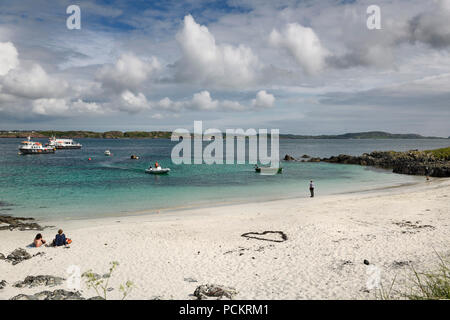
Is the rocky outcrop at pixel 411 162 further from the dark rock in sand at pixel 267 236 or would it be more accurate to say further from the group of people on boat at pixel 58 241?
the group of people on boat at pixel 58 241

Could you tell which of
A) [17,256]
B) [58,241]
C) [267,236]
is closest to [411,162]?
[267,236]

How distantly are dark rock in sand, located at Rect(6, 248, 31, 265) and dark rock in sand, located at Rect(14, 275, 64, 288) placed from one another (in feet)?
8.94

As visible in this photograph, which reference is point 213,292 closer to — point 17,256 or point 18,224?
point 17,256

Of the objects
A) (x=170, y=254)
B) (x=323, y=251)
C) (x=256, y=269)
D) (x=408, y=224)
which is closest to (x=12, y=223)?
(x=170, y=254)

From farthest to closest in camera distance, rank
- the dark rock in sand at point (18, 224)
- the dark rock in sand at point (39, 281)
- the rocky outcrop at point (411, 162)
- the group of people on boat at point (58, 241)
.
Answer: the rocky outcrop at point (411, 162)
the dark rock in sand at point (18, 224)
the group of people on boat at point (58, 241)
the dark rock in sand at point (39, 281)

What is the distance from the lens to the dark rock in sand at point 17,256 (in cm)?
1304

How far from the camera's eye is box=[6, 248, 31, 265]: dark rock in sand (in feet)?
42.8

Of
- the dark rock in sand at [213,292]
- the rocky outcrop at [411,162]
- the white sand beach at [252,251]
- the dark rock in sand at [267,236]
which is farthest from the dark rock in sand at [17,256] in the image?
the rocky outcrop at [411,162]

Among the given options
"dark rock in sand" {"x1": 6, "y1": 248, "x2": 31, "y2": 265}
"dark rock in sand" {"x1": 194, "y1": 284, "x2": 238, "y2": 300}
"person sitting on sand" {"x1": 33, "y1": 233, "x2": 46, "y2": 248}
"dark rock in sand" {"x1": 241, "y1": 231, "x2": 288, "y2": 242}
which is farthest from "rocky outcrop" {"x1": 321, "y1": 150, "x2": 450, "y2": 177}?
"dark rock in sand" {"x1": 6, "y1": 248, "x2": 31, "y2": 265}

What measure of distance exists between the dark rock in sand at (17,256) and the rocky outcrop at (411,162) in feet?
156

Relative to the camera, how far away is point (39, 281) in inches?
422

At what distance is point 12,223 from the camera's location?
2023 centimetres

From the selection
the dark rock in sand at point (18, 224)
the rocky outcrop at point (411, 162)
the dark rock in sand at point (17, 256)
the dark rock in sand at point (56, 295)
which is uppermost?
the rocky outcrop at point (411, 162)
